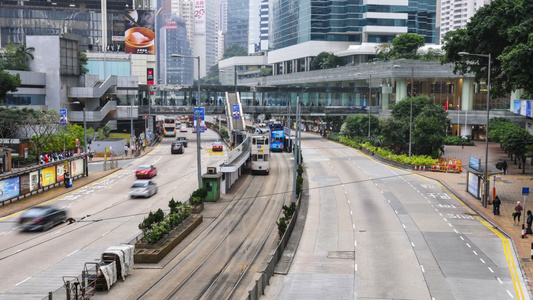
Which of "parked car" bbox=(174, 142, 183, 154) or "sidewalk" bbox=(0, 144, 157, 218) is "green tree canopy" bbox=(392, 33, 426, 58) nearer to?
"parked car" bbox=(174, 142, 183, 154)

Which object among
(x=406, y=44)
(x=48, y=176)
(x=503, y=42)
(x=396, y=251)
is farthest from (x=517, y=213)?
(x=406, y=44)

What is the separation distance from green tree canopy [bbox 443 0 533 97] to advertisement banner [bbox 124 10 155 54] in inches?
4437

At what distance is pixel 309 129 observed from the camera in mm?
153250

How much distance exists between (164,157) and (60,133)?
13.1m

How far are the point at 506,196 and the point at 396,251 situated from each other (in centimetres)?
2058

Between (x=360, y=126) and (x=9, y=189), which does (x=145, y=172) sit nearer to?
(x=9, y=189)

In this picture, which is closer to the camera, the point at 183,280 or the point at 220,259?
the point at 183,280

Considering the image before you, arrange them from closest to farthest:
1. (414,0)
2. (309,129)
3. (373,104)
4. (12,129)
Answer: (12,129), (373,104), (309,129), (414,0)

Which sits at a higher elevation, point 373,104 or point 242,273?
point 373,104

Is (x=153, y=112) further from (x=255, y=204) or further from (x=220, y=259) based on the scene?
(x=220, y=259)

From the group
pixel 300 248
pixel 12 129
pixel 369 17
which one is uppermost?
pixel 369 17

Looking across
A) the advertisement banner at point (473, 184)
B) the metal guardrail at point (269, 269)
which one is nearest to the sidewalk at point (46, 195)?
the metal guardrail at point (269, 269)

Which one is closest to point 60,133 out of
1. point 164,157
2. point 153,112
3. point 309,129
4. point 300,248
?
point 164,157

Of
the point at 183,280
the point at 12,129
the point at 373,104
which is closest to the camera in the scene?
the point at 183,280
